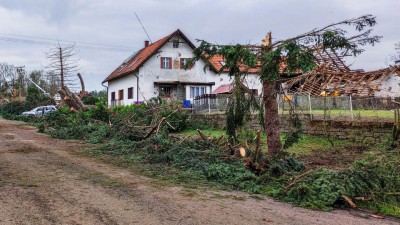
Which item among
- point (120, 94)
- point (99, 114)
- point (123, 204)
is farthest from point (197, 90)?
point (123, 204)

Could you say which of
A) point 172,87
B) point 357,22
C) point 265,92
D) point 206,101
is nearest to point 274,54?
point 265,92

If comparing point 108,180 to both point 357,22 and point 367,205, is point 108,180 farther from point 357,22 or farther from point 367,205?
point 357,22

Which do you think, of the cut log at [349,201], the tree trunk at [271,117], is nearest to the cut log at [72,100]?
the tree trunk at [271,117]

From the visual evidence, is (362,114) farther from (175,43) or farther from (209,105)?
(175,43)

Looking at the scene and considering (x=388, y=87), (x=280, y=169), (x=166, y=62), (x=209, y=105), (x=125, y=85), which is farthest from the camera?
(x=125, y=85)

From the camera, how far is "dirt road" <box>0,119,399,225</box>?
5.77 meters

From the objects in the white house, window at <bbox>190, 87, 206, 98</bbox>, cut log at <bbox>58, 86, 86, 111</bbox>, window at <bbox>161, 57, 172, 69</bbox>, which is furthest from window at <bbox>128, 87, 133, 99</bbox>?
cut log at <bbox>58, 86, 86, 111</bbox>

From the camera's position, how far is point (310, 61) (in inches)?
342

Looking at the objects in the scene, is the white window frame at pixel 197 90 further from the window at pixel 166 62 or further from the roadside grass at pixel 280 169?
the roadside grass at pixel 280 169

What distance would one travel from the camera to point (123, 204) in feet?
21.4

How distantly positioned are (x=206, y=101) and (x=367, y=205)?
52.4 feet

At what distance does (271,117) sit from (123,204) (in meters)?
5.03

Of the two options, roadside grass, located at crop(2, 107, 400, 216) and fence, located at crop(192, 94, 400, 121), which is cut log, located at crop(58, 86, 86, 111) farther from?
fence, located at crop(192, 94, 400, 121)

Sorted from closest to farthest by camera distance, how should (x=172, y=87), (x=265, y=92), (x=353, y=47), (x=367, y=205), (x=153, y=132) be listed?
(x=367, y=205) → (x=353, y=47) → (x=265, y=92) → (x=153, y=132) → (x=172, y=87)
